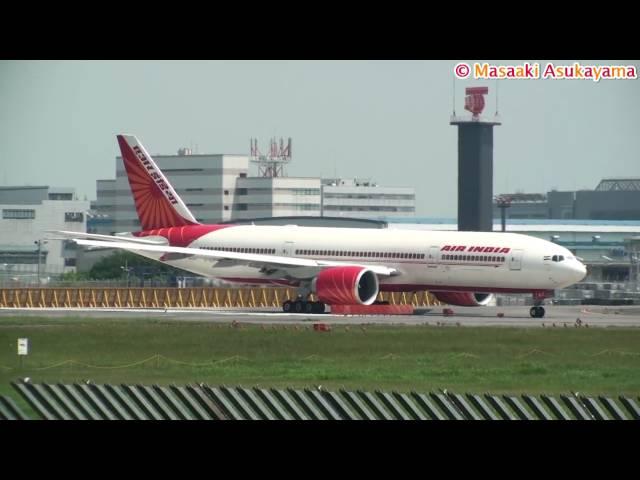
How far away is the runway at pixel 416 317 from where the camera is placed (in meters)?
62.2

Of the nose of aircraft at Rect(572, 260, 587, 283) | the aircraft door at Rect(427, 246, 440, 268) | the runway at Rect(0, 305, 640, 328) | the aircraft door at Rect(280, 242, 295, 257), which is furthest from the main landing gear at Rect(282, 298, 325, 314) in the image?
the nose of aircraft at Rect(572, 260, 587, 283)

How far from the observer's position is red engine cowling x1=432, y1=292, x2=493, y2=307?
71.2m

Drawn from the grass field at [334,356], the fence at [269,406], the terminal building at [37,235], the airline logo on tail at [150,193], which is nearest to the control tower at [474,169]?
the terminal building at [37,235]

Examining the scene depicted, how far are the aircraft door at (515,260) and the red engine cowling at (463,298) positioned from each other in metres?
4.10

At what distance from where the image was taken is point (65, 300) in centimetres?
8406

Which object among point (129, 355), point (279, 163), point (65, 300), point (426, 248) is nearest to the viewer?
point (129, 355)

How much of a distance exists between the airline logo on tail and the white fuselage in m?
2.93

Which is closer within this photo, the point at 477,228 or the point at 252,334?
the point at 252,334

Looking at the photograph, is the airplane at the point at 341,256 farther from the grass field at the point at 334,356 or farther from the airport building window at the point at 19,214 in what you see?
the airport building window at the point at 19,214

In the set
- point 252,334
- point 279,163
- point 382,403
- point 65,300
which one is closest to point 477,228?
point 279,163

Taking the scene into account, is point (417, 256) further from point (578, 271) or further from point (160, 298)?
point (160, 298)
